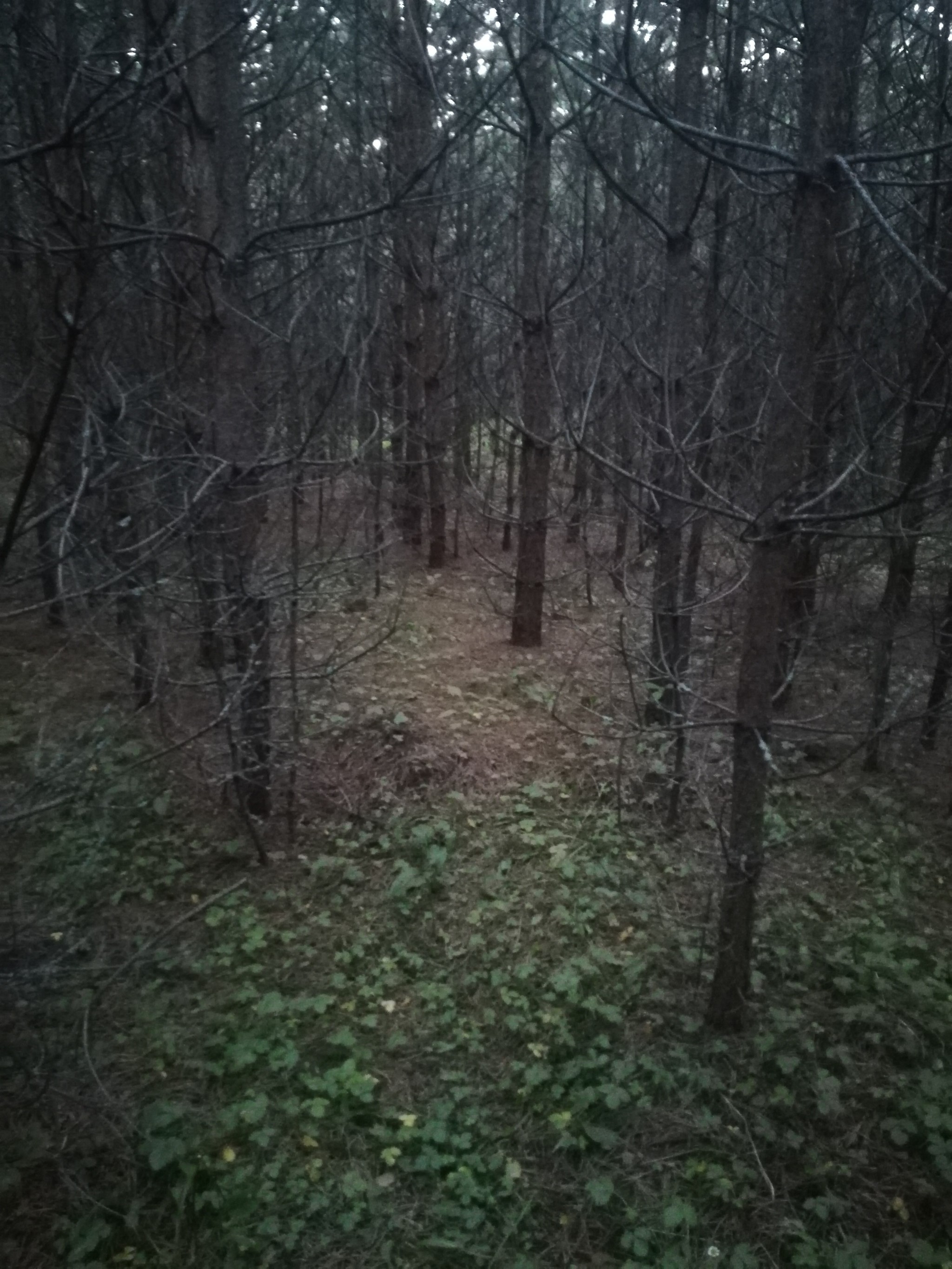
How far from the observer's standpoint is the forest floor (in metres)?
4.30

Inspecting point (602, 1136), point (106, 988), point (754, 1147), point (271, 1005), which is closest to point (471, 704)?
point (271, 1005)

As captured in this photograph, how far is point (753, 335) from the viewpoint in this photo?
9492 mm

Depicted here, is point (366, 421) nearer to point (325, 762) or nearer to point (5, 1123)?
point (325, 762)

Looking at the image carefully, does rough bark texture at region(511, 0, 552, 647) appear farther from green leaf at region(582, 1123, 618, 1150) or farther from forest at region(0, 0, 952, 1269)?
green leaf at region(582, 1123, 618, 1150)

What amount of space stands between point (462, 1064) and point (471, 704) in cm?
A: 417

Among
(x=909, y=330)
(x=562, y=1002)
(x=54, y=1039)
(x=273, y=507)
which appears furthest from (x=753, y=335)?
(x=54, y=1039)

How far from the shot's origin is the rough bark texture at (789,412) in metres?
3.89

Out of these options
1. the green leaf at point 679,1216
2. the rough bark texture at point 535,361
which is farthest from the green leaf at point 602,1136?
the rough bark texture at point 535,361

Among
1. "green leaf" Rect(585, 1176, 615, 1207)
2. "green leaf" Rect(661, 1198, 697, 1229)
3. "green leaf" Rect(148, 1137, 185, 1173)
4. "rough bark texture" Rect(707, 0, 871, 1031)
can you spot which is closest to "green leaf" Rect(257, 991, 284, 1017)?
"green leaf" Rect(148, 1137, 185, 1173)

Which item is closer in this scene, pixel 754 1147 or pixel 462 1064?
pixel 754 1147

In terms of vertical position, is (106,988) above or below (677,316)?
below

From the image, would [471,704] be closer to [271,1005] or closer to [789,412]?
[271,1005]

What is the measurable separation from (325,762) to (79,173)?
5.44 meters

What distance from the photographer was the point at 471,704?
8938 millimetres
